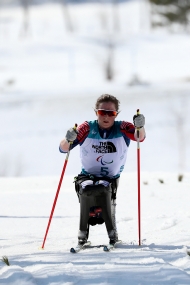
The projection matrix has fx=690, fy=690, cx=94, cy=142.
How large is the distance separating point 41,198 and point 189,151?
1833cm

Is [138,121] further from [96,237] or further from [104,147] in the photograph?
[96,237]

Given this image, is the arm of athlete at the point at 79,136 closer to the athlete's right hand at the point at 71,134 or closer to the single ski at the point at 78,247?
the athlete's right hand at the point at 71,134

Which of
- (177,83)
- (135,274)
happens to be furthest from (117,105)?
(177,83)

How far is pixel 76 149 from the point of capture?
2498cm

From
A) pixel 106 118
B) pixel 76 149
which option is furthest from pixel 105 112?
pixel 76 149

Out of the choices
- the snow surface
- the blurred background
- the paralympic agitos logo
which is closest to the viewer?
the snow surface

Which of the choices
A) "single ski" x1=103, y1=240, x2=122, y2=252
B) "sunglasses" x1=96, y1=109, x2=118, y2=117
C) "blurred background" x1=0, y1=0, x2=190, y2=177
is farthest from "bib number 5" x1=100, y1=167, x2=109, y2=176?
"blurred background" x1=0, y1=0, x2=190, y2=177

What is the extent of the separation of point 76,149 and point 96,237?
18652 millimetres

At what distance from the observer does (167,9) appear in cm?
4866

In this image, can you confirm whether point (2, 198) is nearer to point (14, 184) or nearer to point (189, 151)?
point (14, 184)

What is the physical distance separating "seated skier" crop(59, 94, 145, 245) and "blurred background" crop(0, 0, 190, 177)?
49.9 feet

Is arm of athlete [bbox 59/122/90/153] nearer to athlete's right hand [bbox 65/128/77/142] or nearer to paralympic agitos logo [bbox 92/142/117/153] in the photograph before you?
athlete's right hand [bbox 65/128/77/142]

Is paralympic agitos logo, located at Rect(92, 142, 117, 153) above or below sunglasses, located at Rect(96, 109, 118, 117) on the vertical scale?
below

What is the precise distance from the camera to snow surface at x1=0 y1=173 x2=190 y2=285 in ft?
13.9
